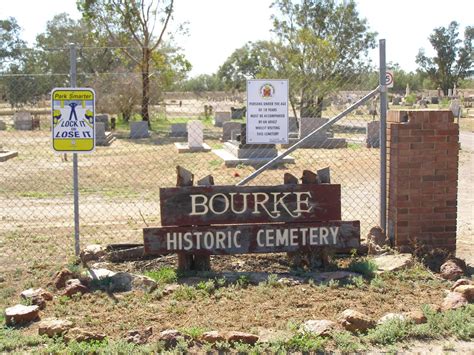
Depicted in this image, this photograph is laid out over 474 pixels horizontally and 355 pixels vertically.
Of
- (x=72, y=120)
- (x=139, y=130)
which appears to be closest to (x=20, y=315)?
(x=72, y=120)

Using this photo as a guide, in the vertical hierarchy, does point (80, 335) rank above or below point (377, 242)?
below

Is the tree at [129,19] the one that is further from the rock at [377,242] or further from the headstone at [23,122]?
the rock at [377,242]

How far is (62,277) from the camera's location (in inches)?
237

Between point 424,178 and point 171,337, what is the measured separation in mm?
3606

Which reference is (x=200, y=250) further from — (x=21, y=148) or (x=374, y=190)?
(x=21, y=148)

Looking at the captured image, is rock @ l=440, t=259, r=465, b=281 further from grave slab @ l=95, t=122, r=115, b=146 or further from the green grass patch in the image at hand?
grave slab @ l=95, t=122, r=115, b=146

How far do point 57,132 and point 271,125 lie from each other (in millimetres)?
2374

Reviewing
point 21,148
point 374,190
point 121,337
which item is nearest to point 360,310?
point 121,337

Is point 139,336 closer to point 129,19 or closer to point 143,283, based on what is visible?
point 143,283

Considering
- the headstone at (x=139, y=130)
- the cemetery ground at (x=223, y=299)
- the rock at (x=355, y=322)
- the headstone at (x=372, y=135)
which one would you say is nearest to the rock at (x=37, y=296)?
the cemetery ground at (x=223, y=299)

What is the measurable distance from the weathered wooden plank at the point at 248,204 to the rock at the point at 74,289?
1.02 meters

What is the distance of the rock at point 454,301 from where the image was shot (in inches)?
208

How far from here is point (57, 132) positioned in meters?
6.60

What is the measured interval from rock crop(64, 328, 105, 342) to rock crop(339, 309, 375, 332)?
1755 mm
